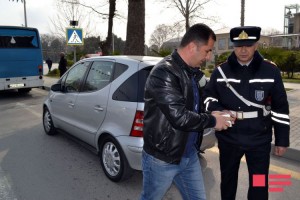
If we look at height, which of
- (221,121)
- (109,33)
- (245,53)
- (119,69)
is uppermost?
(109,33)

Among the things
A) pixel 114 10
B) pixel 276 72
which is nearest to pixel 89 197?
pixel 276 72

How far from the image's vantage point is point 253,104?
8.62 ft

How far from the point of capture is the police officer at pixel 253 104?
262 cm

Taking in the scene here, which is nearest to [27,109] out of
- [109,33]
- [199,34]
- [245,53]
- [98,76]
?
[98,76]

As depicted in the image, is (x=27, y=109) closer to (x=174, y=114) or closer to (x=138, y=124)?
(x=138, y=124)

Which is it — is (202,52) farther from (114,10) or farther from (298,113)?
(114,10)

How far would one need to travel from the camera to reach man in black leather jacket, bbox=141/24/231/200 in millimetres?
1965

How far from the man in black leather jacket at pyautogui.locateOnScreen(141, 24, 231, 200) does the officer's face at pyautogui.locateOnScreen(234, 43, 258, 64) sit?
614 mm

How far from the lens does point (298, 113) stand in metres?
7.42

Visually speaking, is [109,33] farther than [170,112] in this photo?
Yes

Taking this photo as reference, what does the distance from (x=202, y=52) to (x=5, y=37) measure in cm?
1201

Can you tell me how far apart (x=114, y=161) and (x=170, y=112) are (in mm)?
2261

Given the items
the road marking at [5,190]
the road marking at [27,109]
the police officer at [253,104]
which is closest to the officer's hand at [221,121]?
the police officer at [253,104]

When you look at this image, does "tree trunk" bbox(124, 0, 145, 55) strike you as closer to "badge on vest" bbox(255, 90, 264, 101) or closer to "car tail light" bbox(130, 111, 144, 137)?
"car tail light" bbox(130, 111, 144, 137)
